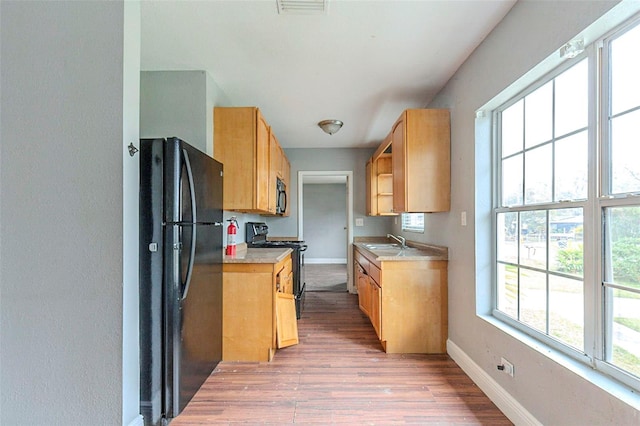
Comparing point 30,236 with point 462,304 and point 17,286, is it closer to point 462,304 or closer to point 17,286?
point 17,286

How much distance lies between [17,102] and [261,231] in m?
3.09

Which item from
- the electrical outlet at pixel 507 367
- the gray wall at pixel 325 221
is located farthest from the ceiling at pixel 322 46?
the gray wall at pixel 325 221

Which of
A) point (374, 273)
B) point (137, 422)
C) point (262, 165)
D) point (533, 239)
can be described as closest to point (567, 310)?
point (533, 239)

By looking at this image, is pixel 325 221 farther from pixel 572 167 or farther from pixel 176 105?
pixel 572 167

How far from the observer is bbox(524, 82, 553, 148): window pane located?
172 cm

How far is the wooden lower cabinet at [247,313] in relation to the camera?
2.61 meters

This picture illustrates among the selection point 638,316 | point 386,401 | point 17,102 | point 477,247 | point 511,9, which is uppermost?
point 511,9

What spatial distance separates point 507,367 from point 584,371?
56cm

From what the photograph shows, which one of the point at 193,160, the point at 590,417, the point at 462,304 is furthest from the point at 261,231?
the point at 590,417

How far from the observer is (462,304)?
2.50 metres

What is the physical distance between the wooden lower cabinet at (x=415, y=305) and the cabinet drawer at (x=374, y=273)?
140 millimetres

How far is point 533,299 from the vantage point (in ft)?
5.99

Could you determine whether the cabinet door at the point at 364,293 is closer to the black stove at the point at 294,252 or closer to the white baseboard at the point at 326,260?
the black stove at the point at 294,252

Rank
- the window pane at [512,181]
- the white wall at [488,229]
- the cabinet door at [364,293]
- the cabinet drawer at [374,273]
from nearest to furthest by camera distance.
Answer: the white wall at [488,229] < the window pane at [512,181] < the cabinet drawer at [374,273] < the cabinet door at [364,293]
